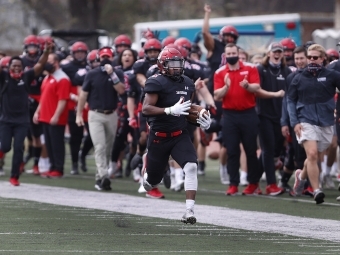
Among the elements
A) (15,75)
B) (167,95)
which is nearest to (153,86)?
(167,95)

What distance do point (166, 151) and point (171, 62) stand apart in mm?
1007

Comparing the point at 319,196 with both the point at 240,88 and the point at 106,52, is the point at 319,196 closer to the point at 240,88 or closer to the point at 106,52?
the point at 240,88

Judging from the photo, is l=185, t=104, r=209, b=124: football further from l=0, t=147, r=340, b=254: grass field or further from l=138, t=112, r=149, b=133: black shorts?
l=138, t=112, r=149, b=133: black shorts

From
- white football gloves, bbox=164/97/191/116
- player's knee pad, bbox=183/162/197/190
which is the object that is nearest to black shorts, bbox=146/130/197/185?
player's knee pad, bbox=183/162/197/190

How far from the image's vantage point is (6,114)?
16141 millimetres

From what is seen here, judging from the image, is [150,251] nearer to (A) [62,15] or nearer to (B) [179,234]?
(B) [179,234]

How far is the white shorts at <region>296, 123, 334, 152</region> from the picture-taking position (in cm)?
1405

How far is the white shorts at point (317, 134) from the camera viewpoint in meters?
14.0

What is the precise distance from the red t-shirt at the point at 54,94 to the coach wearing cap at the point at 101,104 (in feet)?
6.83

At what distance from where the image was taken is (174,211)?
43.5ft

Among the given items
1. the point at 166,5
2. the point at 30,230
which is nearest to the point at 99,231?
the point at 30,230

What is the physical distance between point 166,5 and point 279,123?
120 ft

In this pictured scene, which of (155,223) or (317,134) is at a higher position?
(317,134)

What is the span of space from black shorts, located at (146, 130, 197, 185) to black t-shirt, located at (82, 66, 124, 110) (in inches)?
168
